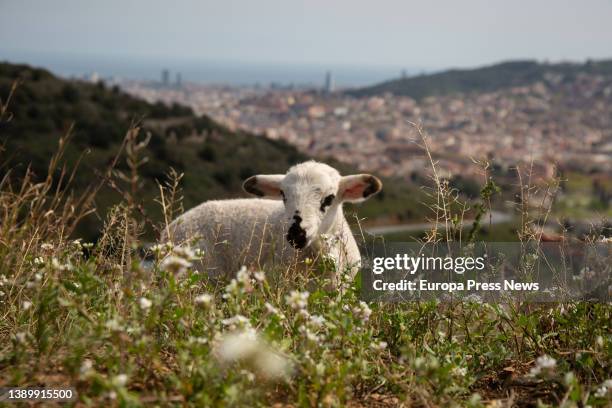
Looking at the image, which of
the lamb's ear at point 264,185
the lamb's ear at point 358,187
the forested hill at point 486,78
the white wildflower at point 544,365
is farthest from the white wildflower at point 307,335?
the forested hill at point 486,78

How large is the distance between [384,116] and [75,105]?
91.6 metres

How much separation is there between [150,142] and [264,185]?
2900 cm

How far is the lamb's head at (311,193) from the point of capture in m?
5.11

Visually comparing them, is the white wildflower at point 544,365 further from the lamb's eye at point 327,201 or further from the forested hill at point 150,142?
the forested hill at point 150,142

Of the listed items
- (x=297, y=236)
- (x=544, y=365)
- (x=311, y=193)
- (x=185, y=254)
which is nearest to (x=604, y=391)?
(x=544, y=365)

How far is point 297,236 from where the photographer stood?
5.02 m

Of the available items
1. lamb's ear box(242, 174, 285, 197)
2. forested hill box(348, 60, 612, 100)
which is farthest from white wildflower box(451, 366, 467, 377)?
forested hill box(348, 60, 612, 100)

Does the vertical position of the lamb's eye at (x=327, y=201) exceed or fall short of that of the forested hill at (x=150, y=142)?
it exceeds it

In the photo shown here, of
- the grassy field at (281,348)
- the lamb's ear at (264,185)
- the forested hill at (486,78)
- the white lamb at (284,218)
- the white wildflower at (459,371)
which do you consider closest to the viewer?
the grassy field at (281,348)

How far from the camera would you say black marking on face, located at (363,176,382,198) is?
5.67 m

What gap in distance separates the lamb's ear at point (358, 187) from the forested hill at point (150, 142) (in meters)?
17.7

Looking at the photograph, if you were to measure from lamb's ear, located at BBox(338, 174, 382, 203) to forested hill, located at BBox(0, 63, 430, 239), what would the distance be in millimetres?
17692

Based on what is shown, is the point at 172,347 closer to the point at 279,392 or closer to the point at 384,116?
the point at 279,392

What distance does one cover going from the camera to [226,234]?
5844 mm
